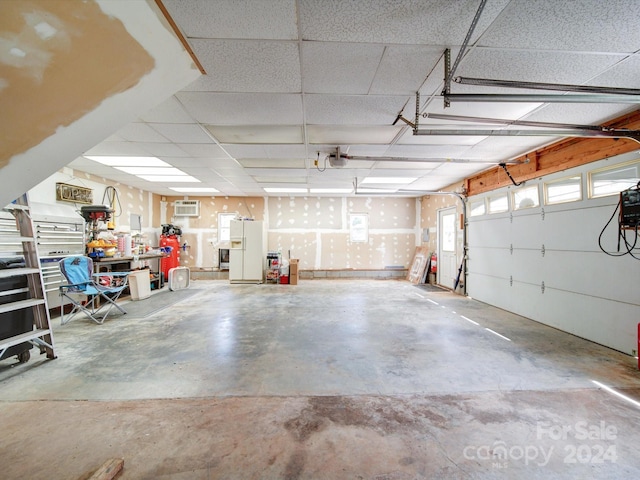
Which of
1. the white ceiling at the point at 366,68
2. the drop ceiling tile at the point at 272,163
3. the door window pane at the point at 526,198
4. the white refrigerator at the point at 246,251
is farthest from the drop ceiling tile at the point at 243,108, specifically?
the white refrigerator at the point at 246,251

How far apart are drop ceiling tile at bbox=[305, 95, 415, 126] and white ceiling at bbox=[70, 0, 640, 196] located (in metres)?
0.02

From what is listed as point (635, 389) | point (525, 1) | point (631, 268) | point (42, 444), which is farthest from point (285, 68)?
point (631, 268)

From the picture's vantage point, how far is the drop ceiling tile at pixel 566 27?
151 cm

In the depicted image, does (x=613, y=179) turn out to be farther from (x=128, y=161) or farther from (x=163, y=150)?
(x=128, y=161)

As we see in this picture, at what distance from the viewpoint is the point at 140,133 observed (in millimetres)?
3324

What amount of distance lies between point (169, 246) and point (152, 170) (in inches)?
99.2

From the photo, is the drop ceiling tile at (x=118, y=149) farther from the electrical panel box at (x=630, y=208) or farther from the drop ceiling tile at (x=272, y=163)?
the electrical panel box at (x=630, y=208)

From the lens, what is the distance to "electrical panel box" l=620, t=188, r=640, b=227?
249 cm

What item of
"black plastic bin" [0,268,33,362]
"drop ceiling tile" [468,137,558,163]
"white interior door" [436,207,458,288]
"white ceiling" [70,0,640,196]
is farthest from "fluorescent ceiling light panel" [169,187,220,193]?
"white interior door" [436,207,458,288]

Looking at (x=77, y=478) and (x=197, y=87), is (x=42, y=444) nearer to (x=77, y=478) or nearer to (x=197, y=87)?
(x=77, y=478)

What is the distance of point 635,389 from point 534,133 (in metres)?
2.54

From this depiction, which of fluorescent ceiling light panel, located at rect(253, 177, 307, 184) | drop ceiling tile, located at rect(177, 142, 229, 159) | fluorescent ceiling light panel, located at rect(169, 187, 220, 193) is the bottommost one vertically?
drop ceiling tile, located at rect(177, 142, 229, 159)

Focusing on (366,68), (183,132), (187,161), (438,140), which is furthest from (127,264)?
(438,140)

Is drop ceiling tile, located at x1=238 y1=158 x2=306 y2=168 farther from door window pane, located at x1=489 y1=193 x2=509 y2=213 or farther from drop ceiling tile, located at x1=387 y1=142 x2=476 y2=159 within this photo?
door window pane, located at x1=489 y1=193 x2=509 y2=213
